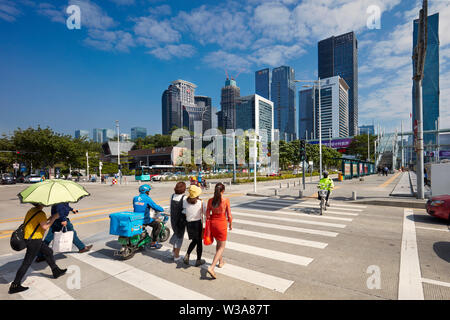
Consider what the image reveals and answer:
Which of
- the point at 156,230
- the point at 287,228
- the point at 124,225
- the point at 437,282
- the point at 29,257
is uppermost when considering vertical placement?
the point at 124,225

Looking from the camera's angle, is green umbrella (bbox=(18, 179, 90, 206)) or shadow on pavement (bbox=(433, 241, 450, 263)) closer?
green umbrella (bbox=(18, 179, 90, 206))

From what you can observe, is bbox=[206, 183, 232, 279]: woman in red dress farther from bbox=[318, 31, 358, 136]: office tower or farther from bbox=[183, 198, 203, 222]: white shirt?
bbox=[318, 31, 358, 136]: office tower

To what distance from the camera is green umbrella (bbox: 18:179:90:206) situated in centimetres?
368

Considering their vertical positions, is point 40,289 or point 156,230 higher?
point 156,230

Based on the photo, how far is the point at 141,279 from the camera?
13.2ft

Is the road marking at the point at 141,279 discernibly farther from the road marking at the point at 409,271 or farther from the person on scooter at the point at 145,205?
the road marking at the point at 409,271

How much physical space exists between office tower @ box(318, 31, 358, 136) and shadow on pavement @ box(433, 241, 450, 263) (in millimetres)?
187753

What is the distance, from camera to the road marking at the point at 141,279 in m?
3.51

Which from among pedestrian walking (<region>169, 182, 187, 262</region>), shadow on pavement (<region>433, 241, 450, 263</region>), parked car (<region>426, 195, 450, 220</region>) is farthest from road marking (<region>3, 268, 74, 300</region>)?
parked car (<region>426, 195, 450, 220</region>)

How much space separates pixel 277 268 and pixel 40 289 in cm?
420

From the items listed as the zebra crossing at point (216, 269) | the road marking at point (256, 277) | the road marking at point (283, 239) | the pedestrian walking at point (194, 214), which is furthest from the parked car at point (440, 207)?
the pedestrian walking at point (194, 214)

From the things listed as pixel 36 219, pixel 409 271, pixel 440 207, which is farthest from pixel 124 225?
pixel 440 207

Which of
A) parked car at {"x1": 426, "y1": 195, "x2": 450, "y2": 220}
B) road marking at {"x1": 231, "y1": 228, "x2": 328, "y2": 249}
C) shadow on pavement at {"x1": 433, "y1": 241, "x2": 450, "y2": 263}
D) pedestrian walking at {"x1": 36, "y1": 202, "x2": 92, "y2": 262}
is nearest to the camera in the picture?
pedestrian walking at {"x1": 36, "y1": 202, "x2": 92, "y2": 262}

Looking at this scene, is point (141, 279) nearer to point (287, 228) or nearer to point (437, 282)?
point (287, 228)
